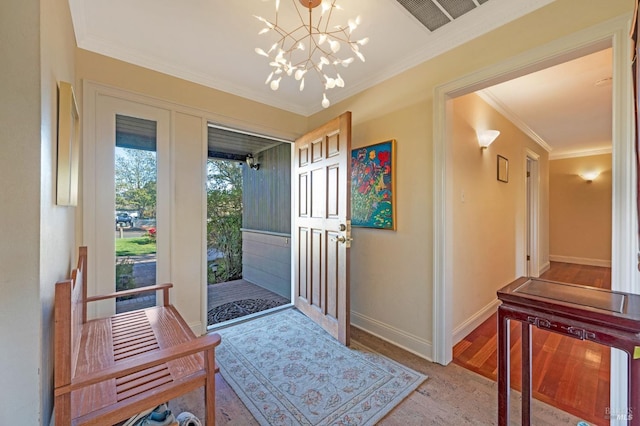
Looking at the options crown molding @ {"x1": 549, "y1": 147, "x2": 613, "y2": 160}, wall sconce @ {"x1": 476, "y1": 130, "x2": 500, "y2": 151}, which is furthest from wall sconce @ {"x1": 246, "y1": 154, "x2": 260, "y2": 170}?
crown molding @ {"x1": 549, "y1": 147, "x2": 613, "y2": 160}

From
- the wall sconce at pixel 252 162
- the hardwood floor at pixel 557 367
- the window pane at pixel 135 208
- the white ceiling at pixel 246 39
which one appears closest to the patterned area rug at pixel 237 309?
the window pane at pixel 135 208

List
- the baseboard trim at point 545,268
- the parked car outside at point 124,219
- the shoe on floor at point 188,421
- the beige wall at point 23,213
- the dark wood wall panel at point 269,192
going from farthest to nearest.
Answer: the baseboard trim at point 545,268, the dark wood wall panel at point 269,192, the parked car outside at point 124,219, the shoe on floor at point 188,421, the beige wall at point 23,213

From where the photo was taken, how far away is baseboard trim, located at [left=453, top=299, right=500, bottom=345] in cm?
242

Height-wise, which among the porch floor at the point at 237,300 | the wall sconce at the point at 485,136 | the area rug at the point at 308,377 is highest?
the wall sconce at the point at 485,136

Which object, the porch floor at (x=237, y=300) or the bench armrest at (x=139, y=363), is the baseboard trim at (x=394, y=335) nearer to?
the porch floor at (x=237, y=300)

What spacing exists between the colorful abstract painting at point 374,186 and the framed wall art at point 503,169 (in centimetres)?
168

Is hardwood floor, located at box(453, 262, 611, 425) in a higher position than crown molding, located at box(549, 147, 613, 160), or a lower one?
lower

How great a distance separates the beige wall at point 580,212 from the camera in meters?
5.54

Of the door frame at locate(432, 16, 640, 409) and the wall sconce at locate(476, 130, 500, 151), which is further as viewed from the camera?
the wall sconce at locate(476, 130, 500, 151)

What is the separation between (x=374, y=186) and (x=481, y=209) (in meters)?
1.18

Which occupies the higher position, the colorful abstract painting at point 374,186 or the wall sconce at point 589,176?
the wall sconce at point 589,176

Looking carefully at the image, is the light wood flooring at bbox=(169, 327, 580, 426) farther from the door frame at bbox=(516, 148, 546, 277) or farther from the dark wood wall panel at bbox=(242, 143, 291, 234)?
the door frame at bbox=(516, 148, 546, 277)

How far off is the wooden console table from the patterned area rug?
8.53 feet

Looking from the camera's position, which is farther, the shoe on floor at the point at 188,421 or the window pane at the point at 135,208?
the window pane at the point at 135,208
